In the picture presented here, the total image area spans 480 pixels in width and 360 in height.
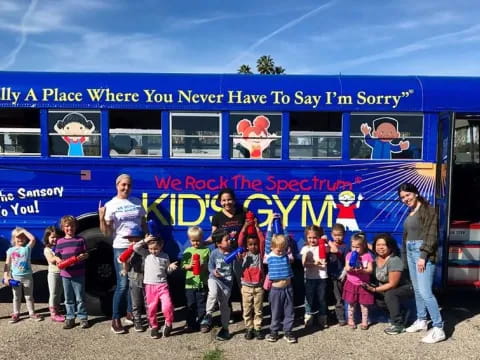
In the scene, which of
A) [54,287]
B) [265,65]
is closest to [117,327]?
[54,287]

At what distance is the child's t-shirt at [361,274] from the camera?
4160mm

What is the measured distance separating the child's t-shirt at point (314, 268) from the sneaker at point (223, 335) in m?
0.93

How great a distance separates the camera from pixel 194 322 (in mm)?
4152

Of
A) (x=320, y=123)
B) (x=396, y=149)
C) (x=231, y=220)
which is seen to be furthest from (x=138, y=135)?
(x=396, y=149)

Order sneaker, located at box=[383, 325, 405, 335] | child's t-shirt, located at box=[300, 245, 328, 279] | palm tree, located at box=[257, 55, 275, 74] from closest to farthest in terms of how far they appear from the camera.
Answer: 1. sneaker, located at box=[383, 325, 405, 335]
2. child's t-shirt, located at box=[300, 245, 328, 279]
3. palm tree, located at box=[257, 55, 275, 74]

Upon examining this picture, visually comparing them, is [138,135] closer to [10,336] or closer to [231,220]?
[231,220]

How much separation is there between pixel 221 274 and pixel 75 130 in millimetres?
2157

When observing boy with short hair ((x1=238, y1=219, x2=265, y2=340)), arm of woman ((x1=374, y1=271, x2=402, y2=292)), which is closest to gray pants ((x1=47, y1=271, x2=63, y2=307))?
boy with short hair ((x1=238, y1=219, x2=265, y2=340))

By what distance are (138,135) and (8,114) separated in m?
1.37

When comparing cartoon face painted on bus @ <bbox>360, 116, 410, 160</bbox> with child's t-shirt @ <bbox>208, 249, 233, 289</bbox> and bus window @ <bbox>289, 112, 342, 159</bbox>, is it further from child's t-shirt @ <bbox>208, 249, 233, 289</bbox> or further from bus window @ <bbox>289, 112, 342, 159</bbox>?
child's t-shirt @ <bbox>208, 249, 233, 289</bbox>

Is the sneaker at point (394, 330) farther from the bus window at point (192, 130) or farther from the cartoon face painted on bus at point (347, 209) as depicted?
the bus window at point (192, 130)

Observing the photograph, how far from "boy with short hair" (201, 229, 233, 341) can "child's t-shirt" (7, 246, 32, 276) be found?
6.14 feet

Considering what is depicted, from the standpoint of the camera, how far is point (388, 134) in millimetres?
4551

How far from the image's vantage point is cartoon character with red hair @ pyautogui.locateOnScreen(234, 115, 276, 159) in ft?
15.0
